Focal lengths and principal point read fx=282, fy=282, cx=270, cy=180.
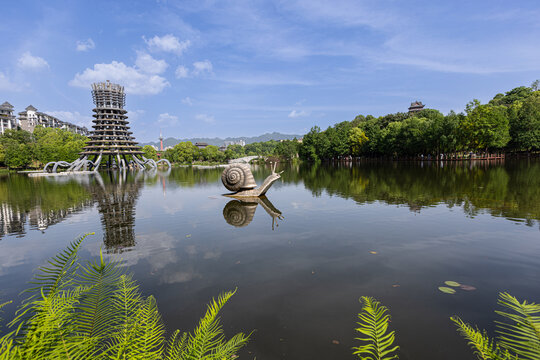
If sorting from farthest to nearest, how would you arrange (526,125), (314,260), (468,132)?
(526,125)
(468,132)
(314,260)

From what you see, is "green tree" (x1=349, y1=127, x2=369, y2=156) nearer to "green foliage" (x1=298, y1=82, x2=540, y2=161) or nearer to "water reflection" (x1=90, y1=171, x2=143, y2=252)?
"green foliage" (x1=298, y1=82, x2=540, y2=161)

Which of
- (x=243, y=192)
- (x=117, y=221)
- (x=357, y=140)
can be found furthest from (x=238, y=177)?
(x=357, y=140)

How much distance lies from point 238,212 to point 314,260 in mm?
6592

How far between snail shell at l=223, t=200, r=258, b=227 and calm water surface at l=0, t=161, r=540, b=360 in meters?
0.05

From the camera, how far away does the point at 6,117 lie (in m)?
104

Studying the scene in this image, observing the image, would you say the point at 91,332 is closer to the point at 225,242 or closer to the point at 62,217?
the point at 225,242

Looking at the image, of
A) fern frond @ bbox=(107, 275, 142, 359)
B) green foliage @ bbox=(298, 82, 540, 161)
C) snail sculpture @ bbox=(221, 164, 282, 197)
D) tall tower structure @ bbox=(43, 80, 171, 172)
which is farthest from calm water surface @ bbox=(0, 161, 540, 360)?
tall tower structure @ bbox=(43, 80, 171, 172)

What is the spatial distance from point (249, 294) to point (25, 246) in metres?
8.00

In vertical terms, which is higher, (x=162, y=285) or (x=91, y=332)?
(x=91, y=332)

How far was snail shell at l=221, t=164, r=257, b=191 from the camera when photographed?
1706 centimetres

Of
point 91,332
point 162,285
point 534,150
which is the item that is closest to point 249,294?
point 162,285

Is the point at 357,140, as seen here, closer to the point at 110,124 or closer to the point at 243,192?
the point at 110,124

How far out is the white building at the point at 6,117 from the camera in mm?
101812

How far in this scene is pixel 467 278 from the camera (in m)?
6.00
